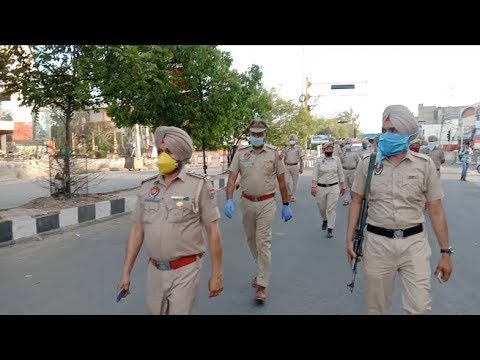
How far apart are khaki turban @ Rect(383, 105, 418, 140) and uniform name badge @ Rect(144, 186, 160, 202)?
1.58m

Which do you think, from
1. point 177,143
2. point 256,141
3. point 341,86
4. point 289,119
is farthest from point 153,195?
point 289,119

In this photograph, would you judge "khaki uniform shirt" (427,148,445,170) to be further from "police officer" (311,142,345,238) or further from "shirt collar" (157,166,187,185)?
"shirt collar" (157,166,187,185)

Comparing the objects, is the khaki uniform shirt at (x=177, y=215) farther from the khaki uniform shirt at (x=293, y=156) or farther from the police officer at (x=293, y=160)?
the khaki uniform shirt at (x=293, y=156)

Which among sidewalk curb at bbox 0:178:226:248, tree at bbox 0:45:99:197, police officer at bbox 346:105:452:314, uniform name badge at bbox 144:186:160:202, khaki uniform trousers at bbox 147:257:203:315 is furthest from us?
tree at bbox 0:45:99:197

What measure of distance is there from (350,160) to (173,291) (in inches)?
323

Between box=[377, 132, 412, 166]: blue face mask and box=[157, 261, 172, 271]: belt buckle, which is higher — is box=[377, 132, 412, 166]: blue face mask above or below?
above

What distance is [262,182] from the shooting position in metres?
4.46

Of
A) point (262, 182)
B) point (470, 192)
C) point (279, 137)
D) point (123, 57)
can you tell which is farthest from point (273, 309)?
point (279, 137)

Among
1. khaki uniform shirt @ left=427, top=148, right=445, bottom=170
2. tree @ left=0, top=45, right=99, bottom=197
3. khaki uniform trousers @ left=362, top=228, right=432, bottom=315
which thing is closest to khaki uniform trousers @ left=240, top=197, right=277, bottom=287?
khaki uniform trousers @ left=362, top=228, right=432, bottom=315

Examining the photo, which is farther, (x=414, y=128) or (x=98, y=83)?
(x=98, y=83)

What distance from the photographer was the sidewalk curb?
6.71 m

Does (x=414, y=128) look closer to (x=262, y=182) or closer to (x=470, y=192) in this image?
(x=262, y=182)

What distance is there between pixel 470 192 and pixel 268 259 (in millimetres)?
11935

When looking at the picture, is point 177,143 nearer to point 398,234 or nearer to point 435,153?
point 398,234
